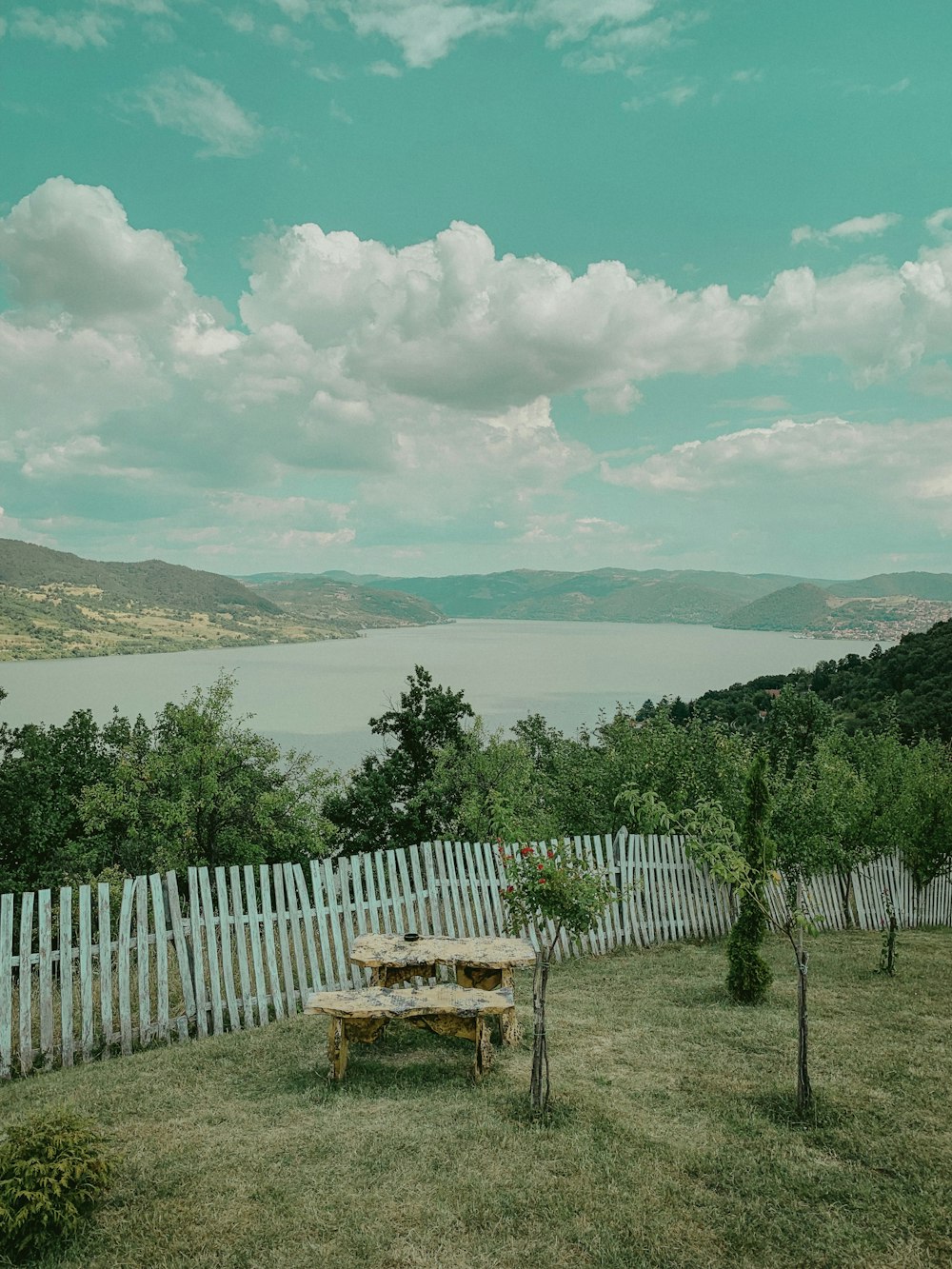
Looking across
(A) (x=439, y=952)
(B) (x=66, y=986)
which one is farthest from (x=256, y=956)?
(A) (x=439, y=952)

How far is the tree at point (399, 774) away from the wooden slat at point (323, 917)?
14.4 metres

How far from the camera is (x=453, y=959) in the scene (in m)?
6.91

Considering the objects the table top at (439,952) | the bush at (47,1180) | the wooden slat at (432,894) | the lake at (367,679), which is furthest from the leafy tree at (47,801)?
the bush at (47,1180)

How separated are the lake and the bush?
47.9 ft

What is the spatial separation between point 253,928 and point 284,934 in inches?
15.7

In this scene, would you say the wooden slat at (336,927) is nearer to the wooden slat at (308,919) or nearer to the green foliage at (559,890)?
the wooden slat at (308,919)

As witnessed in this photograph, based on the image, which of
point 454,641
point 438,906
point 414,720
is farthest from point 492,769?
point 454,641

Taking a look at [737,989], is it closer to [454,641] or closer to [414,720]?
[414,720]

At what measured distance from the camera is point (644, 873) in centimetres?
1080

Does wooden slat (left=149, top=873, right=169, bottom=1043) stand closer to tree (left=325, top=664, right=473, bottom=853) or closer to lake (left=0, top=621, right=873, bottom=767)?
lake (left=0, top=621, right=873, bottom=767)

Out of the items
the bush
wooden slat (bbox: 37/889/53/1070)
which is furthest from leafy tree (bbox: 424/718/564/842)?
the bush

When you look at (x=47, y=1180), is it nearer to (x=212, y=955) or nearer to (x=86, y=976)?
(x=86, y=976)

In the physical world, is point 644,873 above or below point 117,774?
below

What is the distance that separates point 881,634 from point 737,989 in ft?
540
